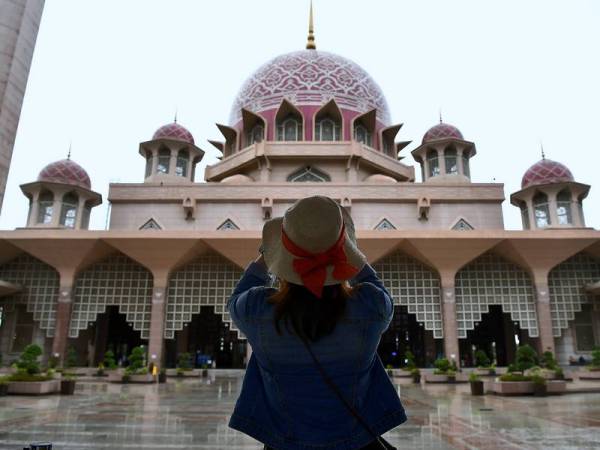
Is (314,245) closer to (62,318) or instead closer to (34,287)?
(62,318)

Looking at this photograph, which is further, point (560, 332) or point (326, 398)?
point (560, 332)

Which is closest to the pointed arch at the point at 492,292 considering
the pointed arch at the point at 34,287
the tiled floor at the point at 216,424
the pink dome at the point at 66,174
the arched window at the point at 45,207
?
the tiled floor at the point at 216,424

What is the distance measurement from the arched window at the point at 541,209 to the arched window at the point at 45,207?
78.6ft

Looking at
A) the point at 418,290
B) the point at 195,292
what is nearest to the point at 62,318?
the point at 195,292

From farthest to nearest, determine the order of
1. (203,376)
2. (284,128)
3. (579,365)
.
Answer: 1. (284,128)
2. (579,365)
3. (203,376)

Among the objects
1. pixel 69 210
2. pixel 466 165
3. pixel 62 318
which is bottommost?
pixel 62 318

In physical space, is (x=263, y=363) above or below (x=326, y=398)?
above

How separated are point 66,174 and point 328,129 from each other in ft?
48.1

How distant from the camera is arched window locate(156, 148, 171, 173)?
27328mm

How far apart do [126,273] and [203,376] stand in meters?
6.36

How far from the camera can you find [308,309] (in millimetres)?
1529

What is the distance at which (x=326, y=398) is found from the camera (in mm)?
1530

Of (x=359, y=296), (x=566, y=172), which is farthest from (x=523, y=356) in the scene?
(x=566, y=172)

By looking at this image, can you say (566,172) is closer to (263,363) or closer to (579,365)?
(579,365)
